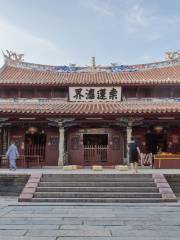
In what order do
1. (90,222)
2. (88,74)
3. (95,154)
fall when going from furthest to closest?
(88,74), (95,154), (90,222)

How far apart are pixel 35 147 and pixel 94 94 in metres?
4.55

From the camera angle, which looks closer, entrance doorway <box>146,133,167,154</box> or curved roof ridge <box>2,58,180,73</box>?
entrance doorway <box>146,133,167,154</box>

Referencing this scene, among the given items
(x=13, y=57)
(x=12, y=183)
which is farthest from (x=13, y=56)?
(x=12, y=183)

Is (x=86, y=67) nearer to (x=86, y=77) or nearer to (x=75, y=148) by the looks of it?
(x=86, y=77)

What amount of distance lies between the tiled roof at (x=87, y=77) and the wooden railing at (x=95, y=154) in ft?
13.1

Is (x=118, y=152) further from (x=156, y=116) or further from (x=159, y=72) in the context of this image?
(x=159, y=72)

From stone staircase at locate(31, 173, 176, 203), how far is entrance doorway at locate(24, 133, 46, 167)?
5.47 metres

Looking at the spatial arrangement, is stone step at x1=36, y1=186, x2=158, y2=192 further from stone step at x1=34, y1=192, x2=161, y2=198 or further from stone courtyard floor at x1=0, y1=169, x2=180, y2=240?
stone courtyard floor at x1=0, y1=169, x2=180, y2=240

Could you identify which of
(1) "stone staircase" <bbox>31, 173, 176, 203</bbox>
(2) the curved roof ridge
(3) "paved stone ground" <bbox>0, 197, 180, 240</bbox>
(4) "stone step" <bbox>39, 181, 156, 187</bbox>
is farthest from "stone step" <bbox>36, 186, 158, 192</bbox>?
(2) the curved roof ridge

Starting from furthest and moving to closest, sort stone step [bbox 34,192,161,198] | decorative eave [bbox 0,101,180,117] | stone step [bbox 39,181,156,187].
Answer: decorative eave [bbox 0,101,180,117]
stone step [bbox 39,181,156,187]
stone step [bbox 34,192,161,198]

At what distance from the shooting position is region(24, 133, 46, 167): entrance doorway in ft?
58.7

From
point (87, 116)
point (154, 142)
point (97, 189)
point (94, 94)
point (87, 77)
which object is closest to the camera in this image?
point (97, 189)

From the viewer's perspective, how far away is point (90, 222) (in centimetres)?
723

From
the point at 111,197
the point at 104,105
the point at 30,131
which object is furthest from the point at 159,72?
the point at 111,197
